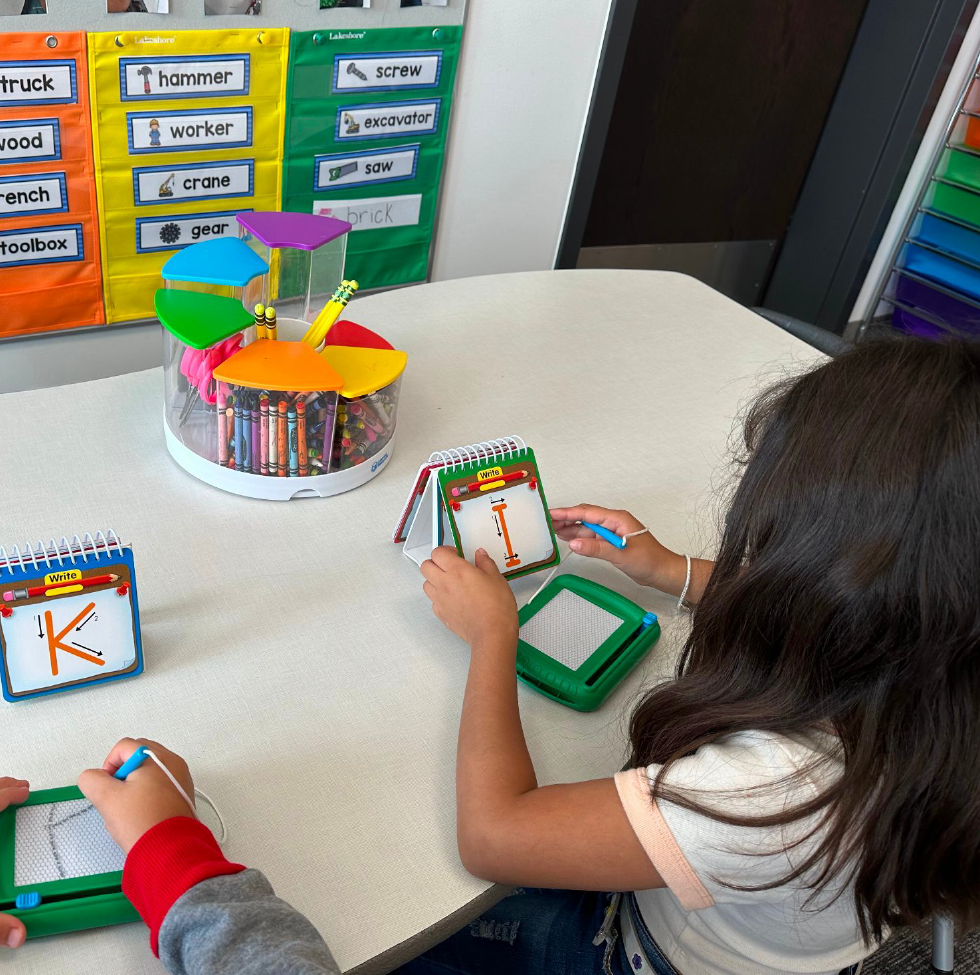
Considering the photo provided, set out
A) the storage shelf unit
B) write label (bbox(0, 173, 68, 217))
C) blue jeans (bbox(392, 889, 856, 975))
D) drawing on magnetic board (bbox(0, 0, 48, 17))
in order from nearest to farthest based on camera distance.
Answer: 1. blue jeans (bbox(392, 889, 856, 975))
2. drawing on magnetic board (bbox(0, 0, 48, 17))
3. write label (bbox(0, 173, 68, 217))
4. the storage shelf unit

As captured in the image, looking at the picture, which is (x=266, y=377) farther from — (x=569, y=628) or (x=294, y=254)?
(x=569, y=628)

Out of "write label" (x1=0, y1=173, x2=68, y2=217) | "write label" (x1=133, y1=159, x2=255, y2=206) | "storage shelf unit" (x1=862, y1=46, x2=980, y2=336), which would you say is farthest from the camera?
"storage shelf unit" (x1=862, y1=46, x2=980, y2=336)

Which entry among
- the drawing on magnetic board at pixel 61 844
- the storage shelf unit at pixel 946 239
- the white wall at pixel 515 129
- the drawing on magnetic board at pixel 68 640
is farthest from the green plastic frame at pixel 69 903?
the storage shelf unit at pixel 946 239

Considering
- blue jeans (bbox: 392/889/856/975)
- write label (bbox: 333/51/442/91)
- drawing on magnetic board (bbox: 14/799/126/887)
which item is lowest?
blue jeans (bbox: 392/889/856/975)

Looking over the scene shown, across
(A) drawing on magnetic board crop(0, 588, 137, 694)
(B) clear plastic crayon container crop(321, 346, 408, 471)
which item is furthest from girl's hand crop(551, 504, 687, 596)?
(A) drawing on magnetic board crop(0, 588, 137, 694)

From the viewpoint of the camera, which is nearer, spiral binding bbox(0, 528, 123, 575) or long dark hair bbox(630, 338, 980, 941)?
long dark hair bbox(630, 338, 980, 941)

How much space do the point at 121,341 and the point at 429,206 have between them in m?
0.63

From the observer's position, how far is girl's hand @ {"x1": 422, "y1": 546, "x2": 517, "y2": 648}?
31.4 inches

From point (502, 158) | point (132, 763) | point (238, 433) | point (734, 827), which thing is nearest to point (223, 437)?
point (238, 433)

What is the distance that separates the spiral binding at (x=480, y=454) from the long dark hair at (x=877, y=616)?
0.32 m

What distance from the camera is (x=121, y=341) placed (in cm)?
159

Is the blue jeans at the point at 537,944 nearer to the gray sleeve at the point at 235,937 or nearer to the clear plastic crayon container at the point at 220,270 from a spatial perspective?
the gray sleeve at the point at 235,937

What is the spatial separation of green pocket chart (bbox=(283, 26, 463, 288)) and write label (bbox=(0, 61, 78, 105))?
1.12 ft

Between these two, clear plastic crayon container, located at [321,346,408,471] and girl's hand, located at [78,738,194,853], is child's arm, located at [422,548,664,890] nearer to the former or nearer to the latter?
girl's hand, located at [78,738,194,853]
